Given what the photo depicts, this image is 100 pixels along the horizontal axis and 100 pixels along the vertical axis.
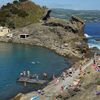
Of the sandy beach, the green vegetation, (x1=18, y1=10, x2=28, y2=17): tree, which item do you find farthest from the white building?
the sandy beach

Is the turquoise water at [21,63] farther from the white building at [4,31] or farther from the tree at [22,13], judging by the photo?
the tree at [22,13]

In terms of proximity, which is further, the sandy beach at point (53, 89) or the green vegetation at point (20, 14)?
the green vegetation at point (20, 14)

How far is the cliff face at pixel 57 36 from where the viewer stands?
111 metres

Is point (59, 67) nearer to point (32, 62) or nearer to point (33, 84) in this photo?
point (32, 62)

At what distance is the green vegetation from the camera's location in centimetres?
14275

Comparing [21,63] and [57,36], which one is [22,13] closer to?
[57,36]

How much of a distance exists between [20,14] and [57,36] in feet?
84.6

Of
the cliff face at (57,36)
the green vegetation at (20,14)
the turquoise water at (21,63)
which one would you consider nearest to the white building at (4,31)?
the cliff face at (57,36)

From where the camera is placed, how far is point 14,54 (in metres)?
102

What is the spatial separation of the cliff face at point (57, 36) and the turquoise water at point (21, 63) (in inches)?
208

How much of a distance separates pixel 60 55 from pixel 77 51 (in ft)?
19.5

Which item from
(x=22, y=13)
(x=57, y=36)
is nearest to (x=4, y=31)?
(x=22, y=13)

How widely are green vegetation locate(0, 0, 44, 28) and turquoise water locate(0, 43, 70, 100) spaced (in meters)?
24.7

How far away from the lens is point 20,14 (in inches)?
5763
